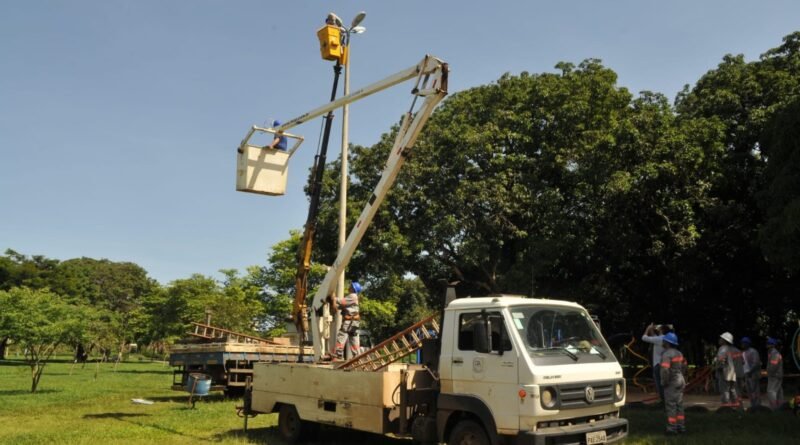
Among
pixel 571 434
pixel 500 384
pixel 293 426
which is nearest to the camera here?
pixel 571 434

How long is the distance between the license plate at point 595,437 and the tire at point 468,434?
1.14 meters

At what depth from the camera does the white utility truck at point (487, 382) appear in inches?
281

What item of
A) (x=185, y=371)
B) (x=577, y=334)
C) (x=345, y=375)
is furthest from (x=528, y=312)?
(x=185, y=371)

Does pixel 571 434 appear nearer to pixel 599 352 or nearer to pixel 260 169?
pixel 599 352

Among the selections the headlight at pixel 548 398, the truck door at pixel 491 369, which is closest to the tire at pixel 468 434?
the truck door at pixel 491 369

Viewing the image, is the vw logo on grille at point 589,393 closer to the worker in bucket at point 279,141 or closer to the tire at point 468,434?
the tire at point 468,434

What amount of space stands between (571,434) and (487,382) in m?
1.10

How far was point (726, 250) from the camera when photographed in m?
22.6

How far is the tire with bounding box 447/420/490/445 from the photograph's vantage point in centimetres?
748

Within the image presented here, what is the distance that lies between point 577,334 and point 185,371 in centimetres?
1297

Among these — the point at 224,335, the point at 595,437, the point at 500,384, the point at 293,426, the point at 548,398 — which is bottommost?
the point at 293,426

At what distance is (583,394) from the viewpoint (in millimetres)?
7355

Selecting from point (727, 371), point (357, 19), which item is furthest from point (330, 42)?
point (727, 371)

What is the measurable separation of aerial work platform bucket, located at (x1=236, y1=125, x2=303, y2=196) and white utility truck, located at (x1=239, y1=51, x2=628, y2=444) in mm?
4699
